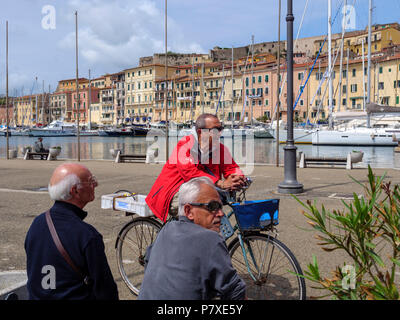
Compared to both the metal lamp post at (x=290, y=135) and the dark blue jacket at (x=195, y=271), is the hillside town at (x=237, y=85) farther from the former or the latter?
the dark blue jacket at (x=195, y=271)

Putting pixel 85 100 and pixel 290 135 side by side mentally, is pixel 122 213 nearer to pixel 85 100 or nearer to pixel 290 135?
pixel 290 135

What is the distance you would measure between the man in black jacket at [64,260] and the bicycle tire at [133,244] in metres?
1.76

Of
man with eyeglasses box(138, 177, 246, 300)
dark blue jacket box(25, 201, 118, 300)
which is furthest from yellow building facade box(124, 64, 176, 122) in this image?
man with eyeglasses box(138, 177, 246, 300)

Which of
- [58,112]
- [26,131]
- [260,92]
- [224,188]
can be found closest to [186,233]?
[224,188]

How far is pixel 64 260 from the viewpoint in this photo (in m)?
2.59

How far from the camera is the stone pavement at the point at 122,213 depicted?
5.68 metres

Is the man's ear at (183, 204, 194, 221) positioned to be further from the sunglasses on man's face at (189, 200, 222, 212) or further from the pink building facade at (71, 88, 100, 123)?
the pink building facade at (71, 88, 100, 123)

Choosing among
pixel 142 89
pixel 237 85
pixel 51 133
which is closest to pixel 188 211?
pixel 237 85

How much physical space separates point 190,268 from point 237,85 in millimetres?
96626

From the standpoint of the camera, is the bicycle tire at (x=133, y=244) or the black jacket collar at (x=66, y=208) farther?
the bicycle tire at (x=133, y=244)

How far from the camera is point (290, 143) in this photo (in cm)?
1088

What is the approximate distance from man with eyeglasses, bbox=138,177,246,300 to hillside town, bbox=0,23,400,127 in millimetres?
58132

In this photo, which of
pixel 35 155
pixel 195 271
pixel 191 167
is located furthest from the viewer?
pixel 35 155

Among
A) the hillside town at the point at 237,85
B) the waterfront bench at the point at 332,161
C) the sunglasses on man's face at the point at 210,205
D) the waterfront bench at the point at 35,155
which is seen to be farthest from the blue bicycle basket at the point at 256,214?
the hillside town at the point at 237,85
